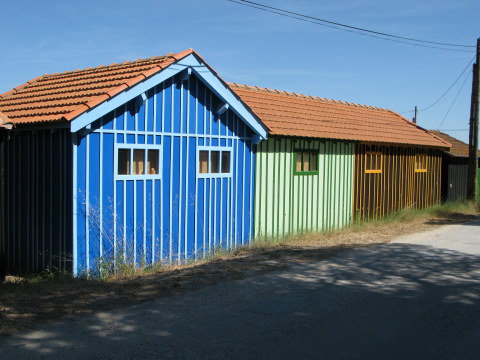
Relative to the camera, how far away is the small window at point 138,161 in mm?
9641

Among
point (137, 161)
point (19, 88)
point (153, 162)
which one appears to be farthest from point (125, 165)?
point (19, 88)

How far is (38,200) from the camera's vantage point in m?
9.64

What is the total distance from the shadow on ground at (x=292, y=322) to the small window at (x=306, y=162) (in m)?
5.43

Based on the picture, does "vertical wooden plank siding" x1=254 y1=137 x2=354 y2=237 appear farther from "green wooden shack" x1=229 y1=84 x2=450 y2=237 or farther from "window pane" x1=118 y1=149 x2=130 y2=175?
"window pane" x1=118 y1=149 x2=130 y2=175

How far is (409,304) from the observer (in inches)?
260

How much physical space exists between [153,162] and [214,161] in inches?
67.9

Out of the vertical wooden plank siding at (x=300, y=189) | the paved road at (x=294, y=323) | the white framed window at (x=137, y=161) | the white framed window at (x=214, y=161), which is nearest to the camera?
the paved road at (x=294, y=323)

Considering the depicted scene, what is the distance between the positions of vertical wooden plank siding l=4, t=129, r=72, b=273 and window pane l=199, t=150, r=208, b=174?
10.3 ft

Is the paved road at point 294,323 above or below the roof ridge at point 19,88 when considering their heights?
below

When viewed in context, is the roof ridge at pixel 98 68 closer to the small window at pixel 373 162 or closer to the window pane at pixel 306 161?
the window pane at pixel 306 161

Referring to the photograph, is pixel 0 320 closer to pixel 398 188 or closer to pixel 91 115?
pixel 91 115

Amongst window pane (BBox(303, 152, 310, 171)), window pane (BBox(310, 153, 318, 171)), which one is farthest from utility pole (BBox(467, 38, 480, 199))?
window pane (BBox(303, 152, 310, 171))

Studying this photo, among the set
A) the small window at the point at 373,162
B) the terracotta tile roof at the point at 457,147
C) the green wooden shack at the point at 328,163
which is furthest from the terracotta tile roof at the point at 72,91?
the terracotta tile roof at the point at 457,147

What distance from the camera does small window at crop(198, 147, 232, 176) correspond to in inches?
444
